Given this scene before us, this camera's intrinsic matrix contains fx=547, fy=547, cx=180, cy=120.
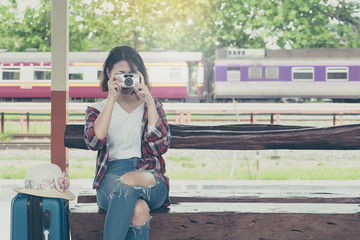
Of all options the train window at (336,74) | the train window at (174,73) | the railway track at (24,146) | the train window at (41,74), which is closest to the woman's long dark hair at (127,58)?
the railway track at (24,146)

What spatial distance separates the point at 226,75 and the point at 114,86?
438 inches

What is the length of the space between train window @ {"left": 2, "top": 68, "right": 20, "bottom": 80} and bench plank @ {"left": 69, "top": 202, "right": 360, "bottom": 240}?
1121 cm

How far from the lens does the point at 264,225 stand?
2.06 m

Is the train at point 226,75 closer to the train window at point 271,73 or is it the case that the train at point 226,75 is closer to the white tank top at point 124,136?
the train window at point 271,73

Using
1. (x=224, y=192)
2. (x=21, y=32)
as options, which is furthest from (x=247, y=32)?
(x=224, y=192)

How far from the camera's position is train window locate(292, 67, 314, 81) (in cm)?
1268

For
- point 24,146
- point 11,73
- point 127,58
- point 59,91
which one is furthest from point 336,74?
point 127,58

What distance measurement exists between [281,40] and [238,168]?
596 centimetres

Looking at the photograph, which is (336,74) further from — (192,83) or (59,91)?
(59,91)

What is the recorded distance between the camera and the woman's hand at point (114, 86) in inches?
78.7

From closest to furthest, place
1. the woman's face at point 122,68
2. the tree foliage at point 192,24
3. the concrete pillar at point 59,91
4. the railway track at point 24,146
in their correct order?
the woman's face at point 122,68 → the concrete pillar at point 59,91 → the railway track at point 24,146 → the tree foliage at point 192,24

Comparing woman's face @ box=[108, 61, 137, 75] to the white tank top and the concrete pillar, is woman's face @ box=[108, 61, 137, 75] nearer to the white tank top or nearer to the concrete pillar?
the white tank top

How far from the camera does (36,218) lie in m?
2.00

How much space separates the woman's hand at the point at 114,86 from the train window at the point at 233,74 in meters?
11.0
